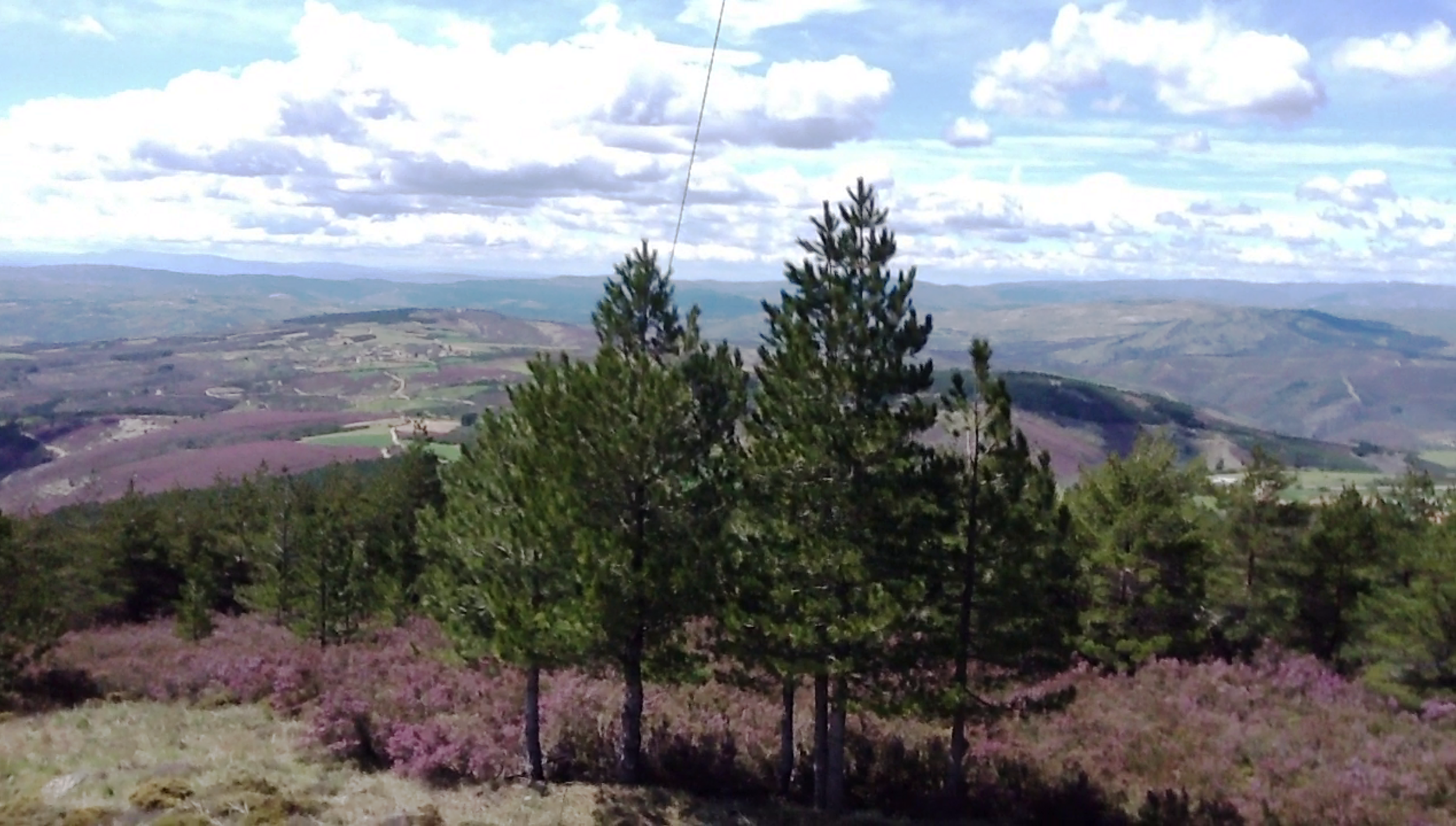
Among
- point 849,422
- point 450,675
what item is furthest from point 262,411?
point 849,422

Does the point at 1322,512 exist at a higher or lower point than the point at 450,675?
higher

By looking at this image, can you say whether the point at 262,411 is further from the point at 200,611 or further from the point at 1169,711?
the point at 1169,711

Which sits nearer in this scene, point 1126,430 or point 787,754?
point 787,754

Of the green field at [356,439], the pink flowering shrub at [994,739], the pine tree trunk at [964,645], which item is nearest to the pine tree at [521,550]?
the pink flowering shrub at [994,739]

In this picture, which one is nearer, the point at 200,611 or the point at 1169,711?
the point at 1169,711

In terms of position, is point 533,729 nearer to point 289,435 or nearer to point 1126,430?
point 289,435

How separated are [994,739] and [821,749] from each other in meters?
5.14

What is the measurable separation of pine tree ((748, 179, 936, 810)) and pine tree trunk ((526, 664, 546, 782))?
206 inches

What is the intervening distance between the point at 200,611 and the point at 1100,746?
2718 cm

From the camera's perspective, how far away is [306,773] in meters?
18.1

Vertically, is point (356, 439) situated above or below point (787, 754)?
below

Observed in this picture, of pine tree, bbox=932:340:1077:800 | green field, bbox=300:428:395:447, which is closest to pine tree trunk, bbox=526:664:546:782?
pine tree, bbox=932:340:1077:800

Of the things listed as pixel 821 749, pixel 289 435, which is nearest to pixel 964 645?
pixel 821 749

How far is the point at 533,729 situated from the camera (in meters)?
18.7
